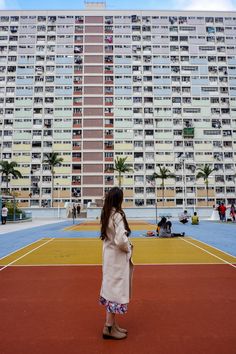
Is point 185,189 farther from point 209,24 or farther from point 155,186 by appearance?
point 209,24

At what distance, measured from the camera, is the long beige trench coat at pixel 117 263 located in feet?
12.7

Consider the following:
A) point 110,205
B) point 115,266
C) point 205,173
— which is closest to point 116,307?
point 115,266

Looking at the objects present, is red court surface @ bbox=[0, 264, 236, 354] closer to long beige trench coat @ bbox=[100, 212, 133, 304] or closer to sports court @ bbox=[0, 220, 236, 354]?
sports court @ bbox=[0, 220, 236, 354]

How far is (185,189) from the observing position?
6731 centimetres

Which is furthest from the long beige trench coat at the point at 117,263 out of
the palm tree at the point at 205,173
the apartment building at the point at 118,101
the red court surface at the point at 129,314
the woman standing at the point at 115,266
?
the apartment building at the point at 118,101

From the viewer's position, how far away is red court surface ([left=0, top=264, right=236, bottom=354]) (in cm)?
365

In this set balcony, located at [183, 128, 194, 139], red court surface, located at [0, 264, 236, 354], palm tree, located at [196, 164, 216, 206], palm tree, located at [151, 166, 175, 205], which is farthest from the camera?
balcony, located at [183, 128, 194, 139]

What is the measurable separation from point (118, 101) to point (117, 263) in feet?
235

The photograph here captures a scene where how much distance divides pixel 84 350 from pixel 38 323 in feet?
3.90

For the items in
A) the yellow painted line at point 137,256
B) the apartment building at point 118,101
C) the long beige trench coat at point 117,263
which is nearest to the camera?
the long beige trench coat at point 117,263

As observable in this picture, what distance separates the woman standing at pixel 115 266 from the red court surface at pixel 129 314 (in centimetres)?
26

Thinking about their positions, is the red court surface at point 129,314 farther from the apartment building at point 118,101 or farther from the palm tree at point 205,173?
the apartment building at point 118,101

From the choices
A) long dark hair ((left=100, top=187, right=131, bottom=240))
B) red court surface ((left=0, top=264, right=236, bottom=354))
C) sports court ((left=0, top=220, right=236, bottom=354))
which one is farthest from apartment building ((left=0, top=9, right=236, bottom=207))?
long dark hair ((left=100, top=187, right=131, bottom=240))

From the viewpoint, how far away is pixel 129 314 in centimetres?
484
